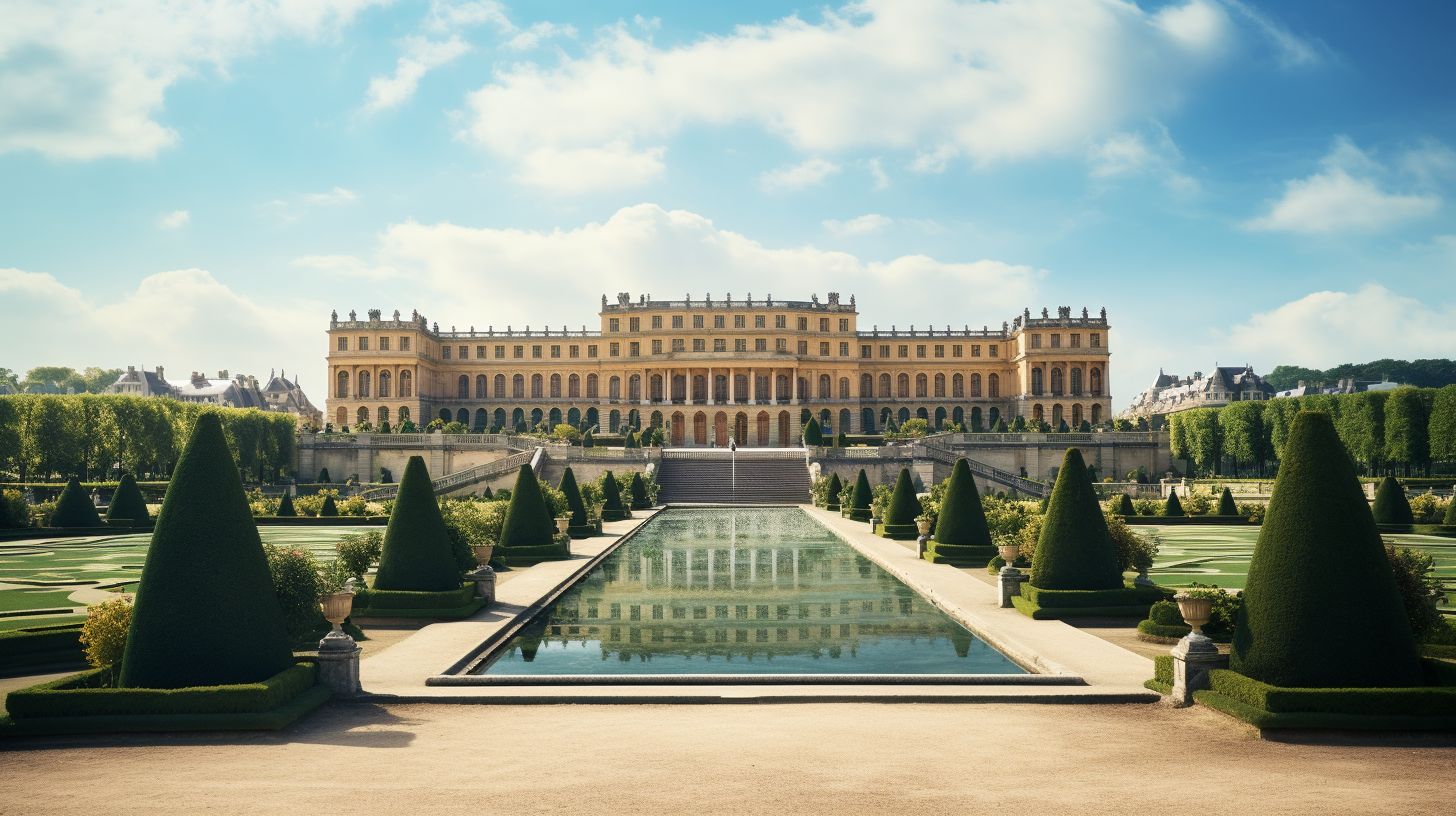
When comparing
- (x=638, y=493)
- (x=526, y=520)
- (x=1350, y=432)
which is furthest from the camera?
(x=1350, y=432)


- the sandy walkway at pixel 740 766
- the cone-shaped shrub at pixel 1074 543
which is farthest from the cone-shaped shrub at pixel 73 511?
the cone-shaped shrub at pixel 1074 543

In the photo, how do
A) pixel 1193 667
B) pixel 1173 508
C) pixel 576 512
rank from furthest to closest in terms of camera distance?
pixel 1173 508 < pixel 576 512 < pixel 1193 667

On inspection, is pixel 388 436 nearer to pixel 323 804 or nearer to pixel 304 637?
pixel 304 637

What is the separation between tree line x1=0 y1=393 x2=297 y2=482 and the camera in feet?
152

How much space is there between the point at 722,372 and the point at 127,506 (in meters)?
54.2

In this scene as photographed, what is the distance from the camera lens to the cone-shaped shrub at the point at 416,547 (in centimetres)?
1591

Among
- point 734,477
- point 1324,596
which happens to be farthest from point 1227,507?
point 1324,596

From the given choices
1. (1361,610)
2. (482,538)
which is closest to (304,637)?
(482,538)

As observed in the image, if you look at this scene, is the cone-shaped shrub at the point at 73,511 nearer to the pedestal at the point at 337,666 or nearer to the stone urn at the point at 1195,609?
the pedestal at the point at 337,666

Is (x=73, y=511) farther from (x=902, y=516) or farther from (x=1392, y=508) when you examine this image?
(x=1392, y=508)

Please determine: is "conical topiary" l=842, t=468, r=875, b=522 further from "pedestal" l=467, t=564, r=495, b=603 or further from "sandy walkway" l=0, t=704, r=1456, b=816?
"sandy walkway" l=0, t=704, r=1456, b=816

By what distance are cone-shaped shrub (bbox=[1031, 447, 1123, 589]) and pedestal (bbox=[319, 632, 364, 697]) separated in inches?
389

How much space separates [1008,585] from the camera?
16.5 metres

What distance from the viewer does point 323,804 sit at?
725 cm
